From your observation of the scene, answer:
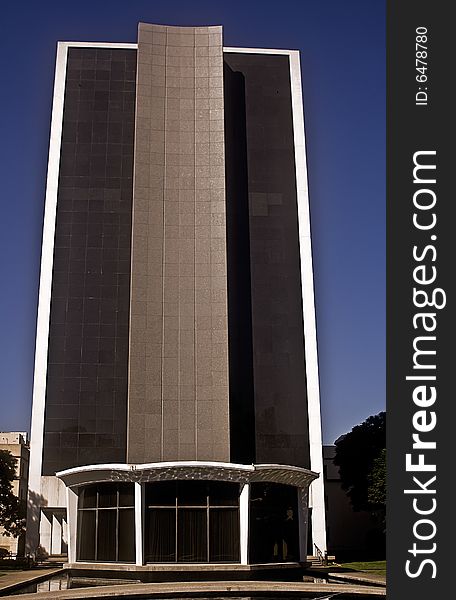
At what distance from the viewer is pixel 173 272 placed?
40469 millimetres

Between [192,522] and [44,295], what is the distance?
58.0ft

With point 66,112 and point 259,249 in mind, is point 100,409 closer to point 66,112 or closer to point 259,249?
point 259,249

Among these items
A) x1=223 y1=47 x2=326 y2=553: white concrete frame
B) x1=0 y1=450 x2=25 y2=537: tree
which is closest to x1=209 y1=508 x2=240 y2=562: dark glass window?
x1=223 y1=47 x2=326 y2=553: white concrete frame

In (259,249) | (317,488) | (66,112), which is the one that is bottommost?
(317,488)

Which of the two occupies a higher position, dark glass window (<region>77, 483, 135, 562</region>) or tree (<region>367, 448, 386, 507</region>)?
A: tree (<region>367, 448, 386, 507</region>)

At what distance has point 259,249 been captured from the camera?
143 ft

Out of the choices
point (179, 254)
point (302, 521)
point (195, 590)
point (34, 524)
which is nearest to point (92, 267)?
point (179, 254)

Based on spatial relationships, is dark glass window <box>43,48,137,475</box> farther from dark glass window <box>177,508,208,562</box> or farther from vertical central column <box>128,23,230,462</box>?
dark glass window <box>177,508,208,562</box>

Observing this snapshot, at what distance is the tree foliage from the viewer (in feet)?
178

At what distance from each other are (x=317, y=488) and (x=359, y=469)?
567 inches

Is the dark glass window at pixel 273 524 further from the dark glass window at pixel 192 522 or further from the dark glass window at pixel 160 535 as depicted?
the dark glass window at pixel 160 535

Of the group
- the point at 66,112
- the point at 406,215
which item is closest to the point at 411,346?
the point at 406,215

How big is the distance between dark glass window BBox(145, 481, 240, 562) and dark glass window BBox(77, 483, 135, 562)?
0.95m

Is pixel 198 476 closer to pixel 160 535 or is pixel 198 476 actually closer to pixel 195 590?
pixel 160 535
